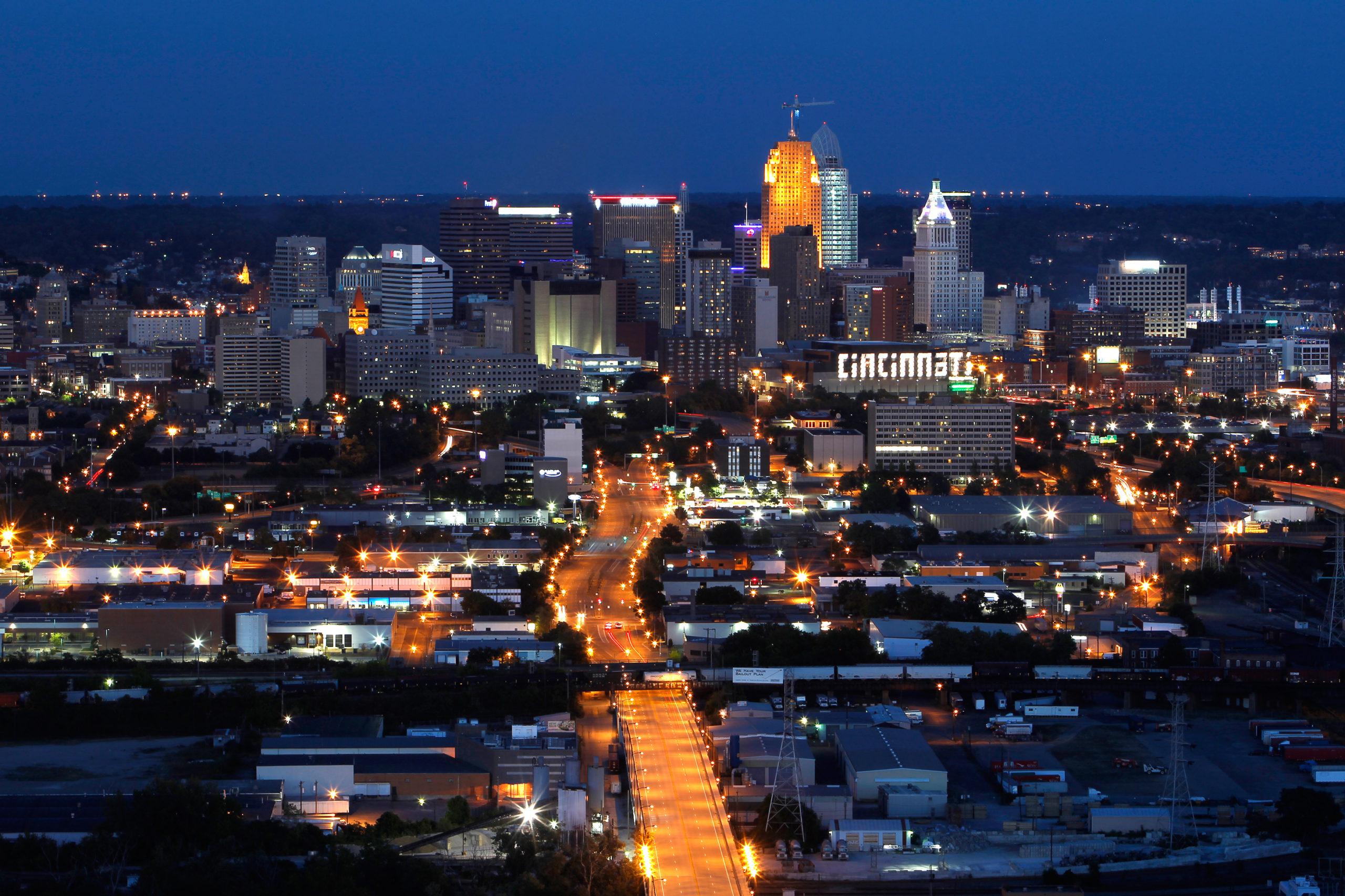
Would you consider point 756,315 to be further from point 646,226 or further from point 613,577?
point 613,577

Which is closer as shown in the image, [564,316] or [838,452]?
[838,452]

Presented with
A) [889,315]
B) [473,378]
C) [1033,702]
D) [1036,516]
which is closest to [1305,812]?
[1033,702]

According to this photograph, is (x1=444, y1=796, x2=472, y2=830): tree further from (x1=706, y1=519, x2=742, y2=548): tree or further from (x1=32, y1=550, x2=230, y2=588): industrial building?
(x1=706, y1=519, x2=742, y2=548): tree

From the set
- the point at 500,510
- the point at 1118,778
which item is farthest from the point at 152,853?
the point at 500,510

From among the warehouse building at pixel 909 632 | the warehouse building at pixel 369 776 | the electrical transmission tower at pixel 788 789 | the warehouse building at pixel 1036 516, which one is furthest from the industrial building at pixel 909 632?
the warehouse building at pixel 1036 516

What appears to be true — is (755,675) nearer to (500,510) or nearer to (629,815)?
(629,815)

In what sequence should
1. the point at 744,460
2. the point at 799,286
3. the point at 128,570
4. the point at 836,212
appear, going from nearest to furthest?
the point at 128,570 → the point at 744,460 → the point at 799,286 → the point at 836,212

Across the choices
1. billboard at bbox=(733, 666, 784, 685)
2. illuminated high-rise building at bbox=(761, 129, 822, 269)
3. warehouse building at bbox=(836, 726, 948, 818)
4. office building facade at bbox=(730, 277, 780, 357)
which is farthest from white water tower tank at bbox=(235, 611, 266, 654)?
illuminated high-rise building at bbox=(761, 129, 822, 269)
